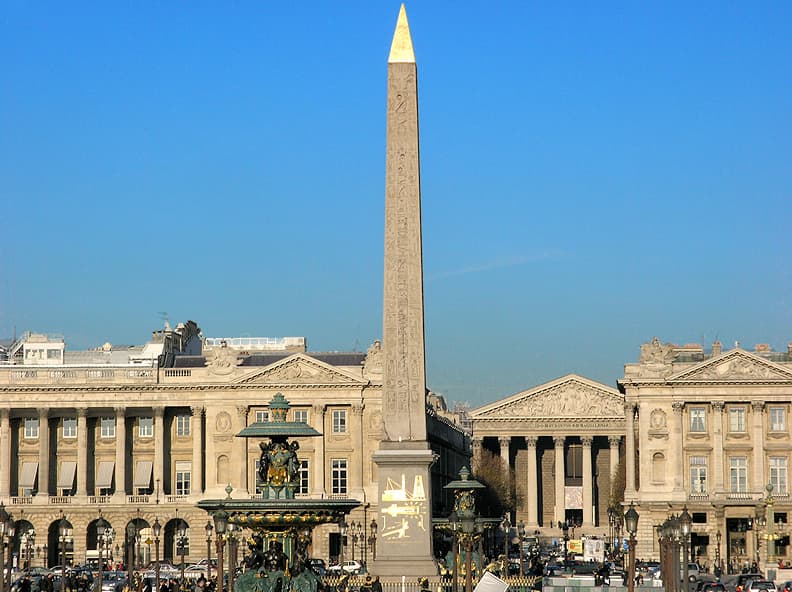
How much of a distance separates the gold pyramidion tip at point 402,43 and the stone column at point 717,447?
185 ft

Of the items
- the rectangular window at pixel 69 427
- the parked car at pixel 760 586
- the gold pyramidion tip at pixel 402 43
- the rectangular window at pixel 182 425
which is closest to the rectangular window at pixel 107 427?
the rectangular window at pixel 69 427

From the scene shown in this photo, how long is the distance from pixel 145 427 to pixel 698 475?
1195 inches

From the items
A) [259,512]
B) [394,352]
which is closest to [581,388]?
[394,352]

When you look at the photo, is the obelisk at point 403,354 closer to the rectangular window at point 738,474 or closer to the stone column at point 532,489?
the rectangular window at point 738,474

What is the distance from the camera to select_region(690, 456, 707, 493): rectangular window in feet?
325

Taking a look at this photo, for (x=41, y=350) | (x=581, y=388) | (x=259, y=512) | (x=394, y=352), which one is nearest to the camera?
(x=259, y=512)

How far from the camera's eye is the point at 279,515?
1056 inches

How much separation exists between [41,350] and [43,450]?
55.7ft

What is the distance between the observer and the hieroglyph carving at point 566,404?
134 m

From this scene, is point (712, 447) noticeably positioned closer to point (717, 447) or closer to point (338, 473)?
point (717, 447)

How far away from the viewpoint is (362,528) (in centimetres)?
9825

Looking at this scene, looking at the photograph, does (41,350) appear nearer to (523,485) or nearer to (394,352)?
(523,485)

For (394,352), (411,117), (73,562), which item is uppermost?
(411,117)

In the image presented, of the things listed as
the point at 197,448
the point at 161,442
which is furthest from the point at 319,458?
the point at 161,442
